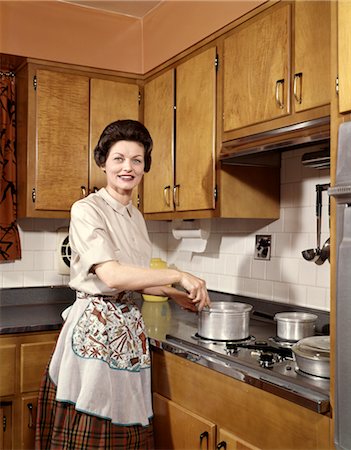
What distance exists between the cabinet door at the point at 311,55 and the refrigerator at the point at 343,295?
616mm

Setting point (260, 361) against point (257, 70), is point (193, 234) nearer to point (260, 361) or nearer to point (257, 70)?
point (257, 70)

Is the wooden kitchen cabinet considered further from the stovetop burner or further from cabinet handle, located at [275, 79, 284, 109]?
cabinet handle, located at [275, 79, 284, 109]

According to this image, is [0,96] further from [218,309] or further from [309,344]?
[309,344]

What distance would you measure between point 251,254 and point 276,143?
90 cm

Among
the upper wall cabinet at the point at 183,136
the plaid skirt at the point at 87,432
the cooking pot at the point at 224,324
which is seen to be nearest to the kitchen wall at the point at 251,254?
the upper wall cabinet at the point at 183,136

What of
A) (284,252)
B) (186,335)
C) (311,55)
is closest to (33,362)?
(186,335)

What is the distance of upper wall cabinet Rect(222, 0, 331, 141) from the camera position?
2037 mm

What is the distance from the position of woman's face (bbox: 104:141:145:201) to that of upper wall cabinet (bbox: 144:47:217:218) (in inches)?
20.3

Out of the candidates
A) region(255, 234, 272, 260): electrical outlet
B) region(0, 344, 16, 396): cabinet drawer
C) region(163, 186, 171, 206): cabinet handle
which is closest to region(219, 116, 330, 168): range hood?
region(255, 234, 272, 260): electrical outlet

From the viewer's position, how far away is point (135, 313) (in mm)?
2314

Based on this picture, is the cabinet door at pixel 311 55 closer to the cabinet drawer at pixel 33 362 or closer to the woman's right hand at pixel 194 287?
the woman's right hand at pixel 194 287

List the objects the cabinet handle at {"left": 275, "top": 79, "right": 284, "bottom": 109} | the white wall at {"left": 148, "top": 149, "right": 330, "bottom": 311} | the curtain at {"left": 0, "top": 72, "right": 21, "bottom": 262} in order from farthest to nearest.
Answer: the curtain at {"left": 0, "top": 72, "right": 21, "bottom": 262}, the white wall at {"left": 148, "top": 149, "right": 330, "bottom": 311}, the cabinet handle at {"left": 275, "top": 79, "right": 284, "bottom": 109}

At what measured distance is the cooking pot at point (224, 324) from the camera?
2238 mm

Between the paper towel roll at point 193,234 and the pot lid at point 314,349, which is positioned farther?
the paper towel roll at point 193,234
